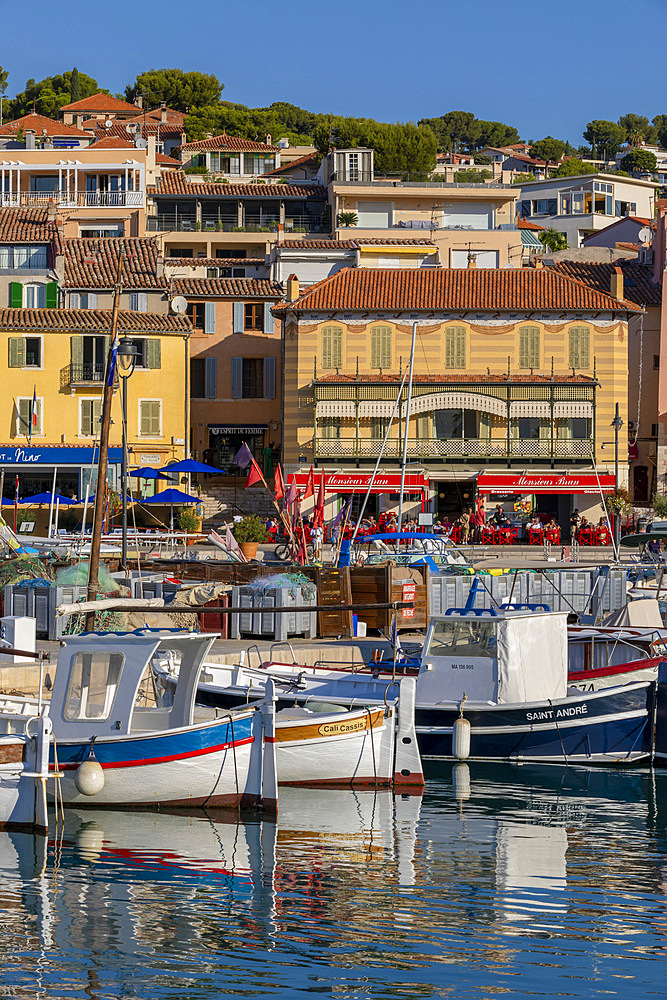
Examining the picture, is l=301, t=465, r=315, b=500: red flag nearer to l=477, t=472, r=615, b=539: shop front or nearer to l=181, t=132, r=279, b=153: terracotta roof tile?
l=477, t=472, r=615, b=539: shop front

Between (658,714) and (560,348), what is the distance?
34.3 m

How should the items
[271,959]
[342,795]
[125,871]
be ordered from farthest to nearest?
[342,795]
[125,871]
[271,959]

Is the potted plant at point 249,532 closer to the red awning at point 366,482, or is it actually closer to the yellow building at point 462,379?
the red awning at point 366,482

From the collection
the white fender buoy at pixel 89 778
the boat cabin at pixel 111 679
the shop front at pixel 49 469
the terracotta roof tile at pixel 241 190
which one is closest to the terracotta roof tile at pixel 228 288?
the shop front at pixel 49 469

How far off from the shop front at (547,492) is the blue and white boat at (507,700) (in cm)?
3041

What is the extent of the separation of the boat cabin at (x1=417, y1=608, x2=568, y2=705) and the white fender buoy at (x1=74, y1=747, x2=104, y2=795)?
6013 millimetres

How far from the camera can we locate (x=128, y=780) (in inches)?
706

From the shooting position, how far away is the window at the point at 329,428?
5400 centimetres

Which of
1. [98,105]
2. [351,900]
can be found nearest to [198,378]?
[351,900]

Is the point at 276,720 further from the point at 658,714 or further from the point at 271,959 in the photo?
the point at 271,959

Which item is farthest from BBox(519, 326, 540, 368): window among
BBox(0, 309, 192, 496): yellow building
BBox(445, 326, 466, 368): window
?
BBox(0, 309, 192, 496): yellow building

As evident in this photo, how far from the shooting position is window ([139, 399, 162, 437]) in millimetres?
55188

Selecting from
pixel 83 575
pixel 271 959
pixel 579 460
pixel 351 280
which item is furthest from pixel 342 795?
pixel 351 280

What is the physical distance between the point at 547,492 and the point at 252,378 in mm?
14704
